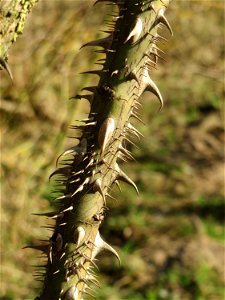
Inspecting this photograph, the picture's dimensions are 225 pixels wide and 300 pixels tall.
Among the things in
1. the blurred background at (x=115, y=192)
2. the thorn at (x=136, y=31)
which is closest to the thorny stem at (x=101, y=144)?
the thorn at (x=136, y=31)

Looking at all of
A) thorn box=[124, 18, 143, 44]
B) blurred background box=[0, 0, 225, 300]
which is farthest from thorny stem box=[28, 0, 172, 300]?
blurred background box=[0, 0, 225, 300]

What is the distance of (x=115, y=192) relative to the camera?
6941mm

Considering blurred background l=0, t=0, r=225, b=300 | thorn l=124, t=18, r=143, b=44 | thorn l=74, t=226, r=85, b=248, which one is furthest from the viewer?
blurred background l=0, t=0, r=225, b=300

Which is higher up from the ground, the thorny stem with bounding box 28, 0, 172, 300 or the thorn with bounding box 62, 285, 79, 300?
the thorny stem with bounding box 28, 0, 172, 300

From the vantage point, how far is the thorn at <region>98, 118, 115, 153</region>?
179 cm

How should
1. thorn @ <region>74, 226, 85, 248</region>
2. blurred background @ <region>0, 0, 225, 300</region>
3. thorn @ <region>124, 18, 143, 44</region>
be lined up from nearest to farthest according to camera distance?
thorn @ <region>124, 18, 143, 44</region> < thorn @ <region>74, 226, 85, 248</region> < blurred background @ <region>0, 0, 225, 300</region>

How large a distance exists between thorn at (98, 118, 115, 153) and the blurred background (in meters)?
2.81

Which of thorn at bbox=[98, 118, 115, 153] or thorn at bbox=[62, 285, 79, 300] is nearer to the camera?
thorn at bbox=[98, 118, 115, 153]

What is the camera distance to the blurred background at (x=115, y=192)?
560 cm

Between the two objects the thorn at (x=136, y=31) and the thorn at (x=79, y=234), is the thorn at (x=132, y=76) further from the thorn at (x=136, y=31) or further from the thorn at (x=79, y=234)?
the thorn at (x=79, y=234)

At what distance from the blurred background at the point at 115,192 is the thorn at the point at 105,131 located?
2.81m

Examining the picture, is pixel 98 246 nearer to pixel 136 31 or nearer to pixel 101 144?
pixel 101 144

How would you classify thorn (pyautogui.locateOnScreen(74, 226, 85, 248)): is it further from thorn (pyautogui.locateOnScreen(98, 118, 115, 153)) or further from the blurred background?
the blurred background

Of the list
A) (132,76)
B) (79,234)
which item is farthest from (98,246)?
(132,76)
